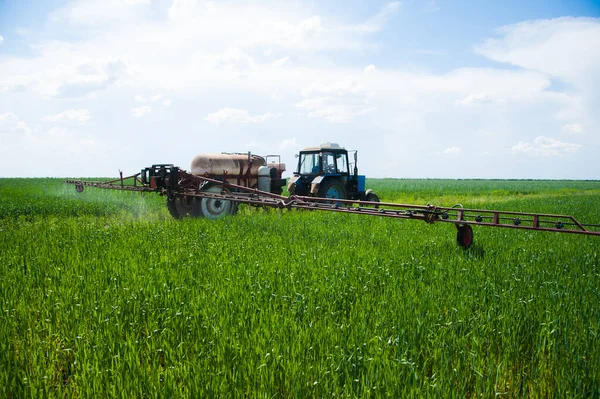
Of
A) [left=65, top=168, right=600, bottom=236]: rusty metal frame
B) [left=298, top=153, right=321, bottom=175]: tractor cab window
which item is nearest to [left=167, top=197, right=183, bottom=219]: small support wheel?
[left=65, top=168, right=600, bottom=236]: rusty metal frame

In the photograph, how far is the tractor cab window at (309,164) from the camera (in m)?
15.0

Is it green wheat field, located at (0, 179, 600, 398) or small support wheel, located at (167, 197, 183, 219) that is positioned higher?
small support wheel, located at (167, 197, 183, 219)

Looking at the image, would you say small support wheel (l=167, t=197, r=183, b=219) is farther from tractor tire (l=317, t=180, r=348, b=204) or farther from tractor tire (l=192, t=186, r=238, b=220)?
tractor tire (l=317, t=180, r=348, b=204)

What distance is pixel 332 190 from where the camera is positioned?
47.9ft

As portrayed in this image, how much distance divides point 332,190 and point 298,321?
10691 millimetres

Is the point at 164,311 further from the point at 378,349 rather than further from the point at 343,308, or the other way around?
the point at 378,349

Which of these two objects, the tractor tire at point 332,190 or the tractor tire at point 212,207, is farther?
the tractor tire at point 332,190

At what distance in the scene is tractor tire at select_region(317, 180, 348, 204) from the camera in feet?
46.9

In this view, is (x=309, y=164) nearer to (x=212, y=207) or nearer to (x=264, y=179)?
(x=264, y=179)

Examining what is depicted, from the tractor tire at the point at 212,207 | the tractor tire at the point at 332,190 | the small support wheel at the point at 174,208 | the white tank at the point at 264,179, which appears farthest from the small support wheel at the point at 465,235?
the small support wheel at the point at 174,208

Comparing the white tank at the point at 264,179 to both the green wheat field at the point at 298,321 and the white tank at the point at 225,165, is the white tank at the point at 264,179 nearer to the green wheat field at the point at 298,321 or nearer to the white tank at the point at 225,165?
the white tank at the point at 225,165

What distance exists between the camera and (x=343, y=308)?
4.56m

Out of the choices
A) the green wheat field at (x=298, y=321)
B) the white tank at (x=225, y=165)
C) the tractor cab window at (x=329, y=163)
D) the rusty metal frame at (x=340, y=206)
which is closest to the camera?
the green wheat field at (x=298, y=321)

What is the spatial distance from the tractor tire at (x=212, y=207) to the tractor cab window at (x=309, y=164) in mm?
3046
